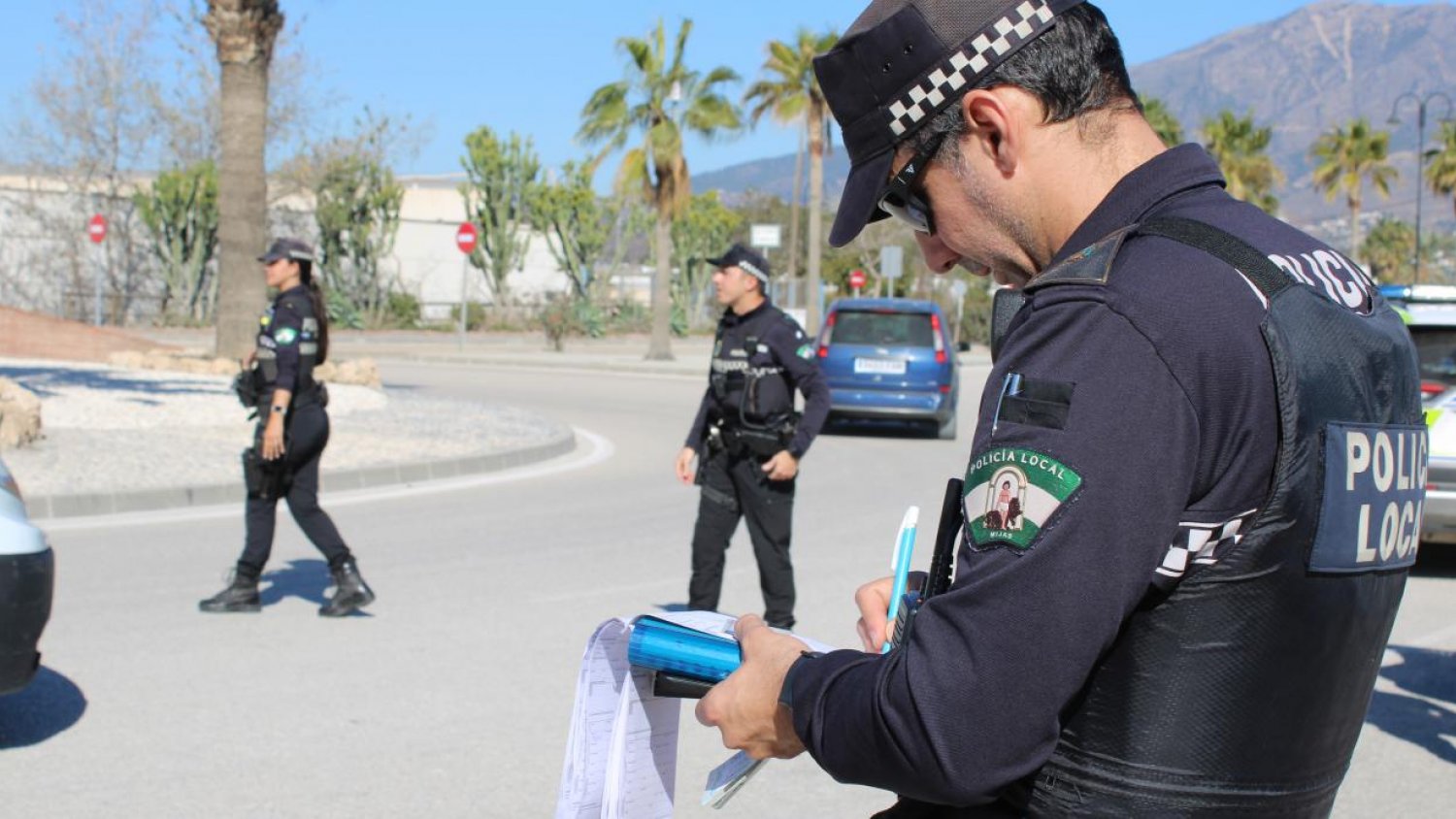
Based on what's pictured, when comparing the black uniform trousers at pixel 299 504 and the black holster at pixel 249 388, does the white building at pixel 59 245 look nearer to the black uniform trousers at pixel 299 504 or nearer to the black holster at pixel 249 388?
the black holster at pixel 249 388

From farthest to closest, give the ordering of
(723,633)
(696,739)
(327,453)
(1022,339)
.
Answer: (327,453) → (696,739) → (723,633) → (1022,339)

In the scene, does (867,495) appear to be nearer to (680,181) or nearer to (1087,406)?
Answer: (1087,406)

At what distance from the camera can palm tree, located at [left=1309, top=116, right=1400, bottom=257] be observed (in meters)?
62.4

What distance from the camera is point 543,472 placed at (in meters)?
13.7

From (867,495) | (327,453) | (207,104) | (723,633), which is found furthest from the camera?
(207,104)

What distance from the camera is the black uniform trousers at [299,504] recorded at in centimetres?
741

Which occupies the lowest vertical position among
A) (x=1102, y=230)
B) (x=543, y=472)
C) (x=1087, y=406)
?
(x=543, y=472)

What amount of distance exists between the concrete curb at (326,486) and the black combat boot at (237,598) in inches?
133

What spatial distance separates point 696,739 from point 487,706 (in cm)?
87

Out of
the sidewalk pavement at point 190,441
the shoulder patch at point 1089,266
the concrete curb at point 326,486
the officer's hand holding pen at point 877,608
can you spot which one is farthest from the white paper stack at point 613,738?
the sidewalk pavement at point 190,441

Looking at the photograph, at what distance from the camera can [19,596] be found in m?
4.92

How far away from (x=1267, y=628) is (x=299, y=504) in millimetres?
6628

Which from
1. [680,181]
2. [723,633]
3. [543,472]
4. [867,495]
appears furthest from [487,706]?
[680,181]

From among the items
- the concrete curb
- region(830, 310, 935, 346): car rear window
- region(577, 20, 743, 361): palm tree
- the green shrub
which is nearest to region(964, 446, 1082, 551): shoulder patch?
the concrete curb
